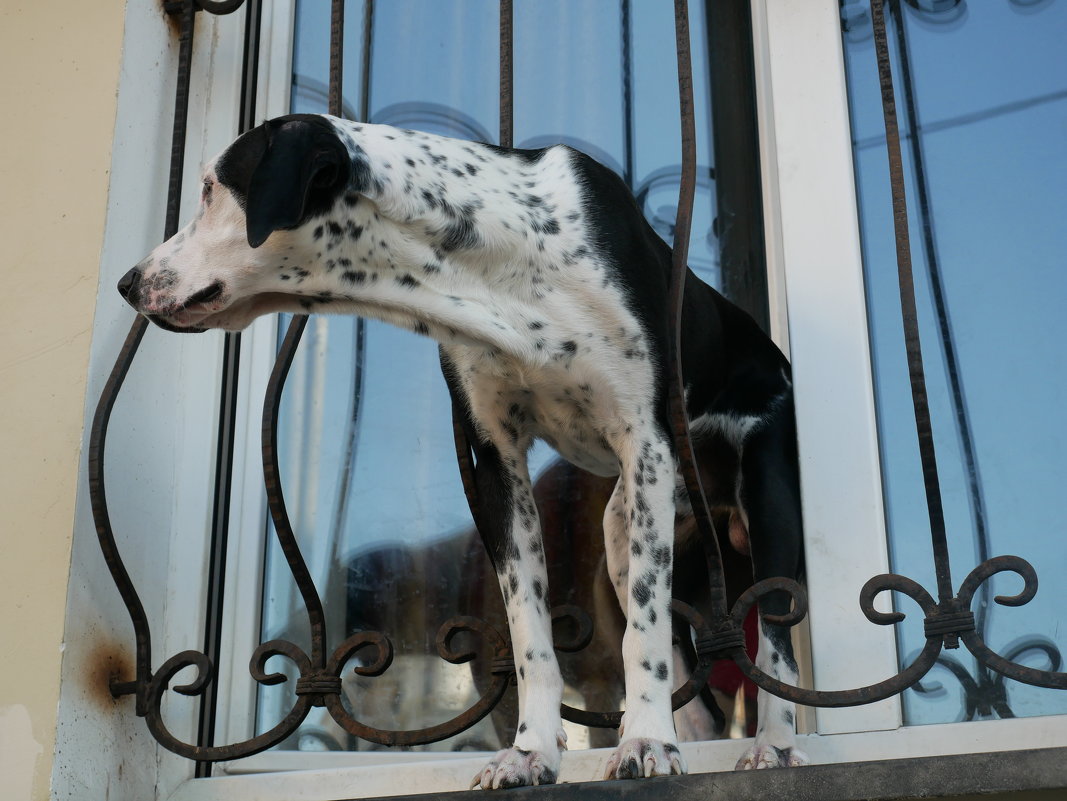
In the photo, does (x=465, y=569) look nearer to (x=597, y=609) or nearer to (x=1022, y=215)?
(x=597, y=609)

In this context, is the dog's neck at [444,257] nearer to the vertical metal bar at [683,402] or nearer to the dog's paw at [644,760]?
the vertical metal bar at [683,402]

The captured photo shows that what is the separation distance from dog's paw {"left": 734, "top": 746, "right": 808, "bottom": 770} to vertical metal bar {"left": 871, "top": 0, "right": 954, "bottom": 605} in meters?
0.43

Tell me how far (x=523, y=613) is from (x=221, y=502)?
3.23 ft

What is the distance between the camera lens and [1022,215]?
276 centimetres

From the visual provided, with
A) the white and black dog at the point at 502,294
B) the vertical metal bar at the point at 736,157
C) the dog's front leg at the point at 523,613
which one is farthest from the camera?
the vertical metal bar at the point at 736,157

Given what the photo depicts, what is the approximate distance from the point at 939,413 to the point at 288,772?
61.8 inches

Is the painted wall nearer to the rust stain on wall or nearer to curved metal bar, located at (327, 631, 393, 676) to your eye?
the rust stain on wall

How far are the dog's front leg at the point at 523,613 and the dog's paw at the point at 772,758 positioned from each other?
0.37 metres

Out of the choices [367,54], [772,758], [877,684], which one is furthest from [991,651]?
[367,54]

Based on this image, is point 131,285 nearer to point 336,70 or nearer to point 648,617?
point 336,70

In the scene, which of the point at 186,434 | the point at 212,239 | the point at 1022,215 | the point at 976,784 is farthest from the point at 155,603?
the point at 1022,215

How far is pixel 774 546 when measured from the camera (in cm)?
245

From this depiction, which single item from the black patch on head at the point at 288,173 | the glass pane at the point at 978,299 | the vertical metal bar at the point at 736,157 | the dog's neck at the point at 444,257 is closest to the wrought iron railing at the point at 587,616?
the glass pane at the point at 978,299

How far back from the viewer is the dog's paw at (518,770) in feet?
6.53
